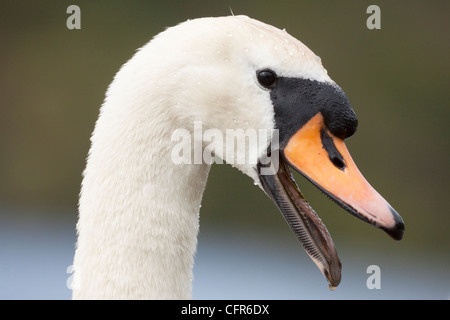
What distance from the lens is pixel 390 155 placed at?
7773 mm

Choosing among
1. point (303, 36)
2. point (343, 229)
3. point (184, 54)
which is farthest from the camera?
point (303, 36)

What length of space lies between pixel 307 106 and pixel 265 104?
11 cm

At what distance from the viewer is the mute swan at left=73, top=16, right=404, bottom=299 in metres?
2.26

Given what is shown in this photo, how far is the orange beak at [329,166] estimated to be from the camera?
2.21 m

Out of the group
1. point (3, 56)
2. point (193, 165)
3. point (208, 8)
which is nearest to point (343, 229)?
point (208, 8)

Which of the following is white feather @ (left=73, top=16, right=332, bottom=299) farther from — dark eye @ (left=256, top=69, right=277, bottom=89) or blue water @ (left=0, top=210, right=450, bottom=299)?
blue water @ (left=0, top=210, right=450, bottom=299)

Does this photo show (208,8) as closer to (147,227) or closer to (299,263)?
(299,263)

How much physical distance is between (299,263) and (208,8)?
8.31 feet

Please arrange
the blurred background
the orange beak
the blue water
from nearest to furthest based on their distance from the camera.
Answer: the orange beak
the blue water
the blurred background

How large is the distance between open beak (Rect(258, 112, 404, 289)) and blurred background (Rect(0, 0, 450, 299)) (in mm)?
4529
